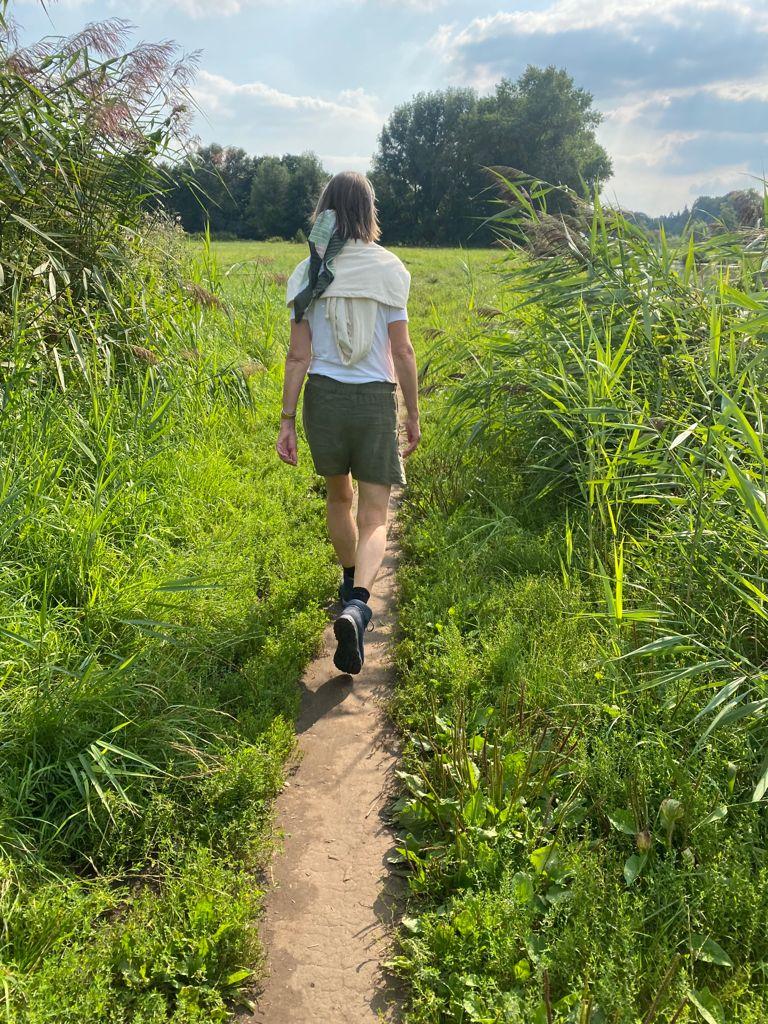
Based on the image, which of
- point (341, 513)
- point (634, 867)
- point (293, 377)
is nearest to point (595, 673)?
point (634, 867)

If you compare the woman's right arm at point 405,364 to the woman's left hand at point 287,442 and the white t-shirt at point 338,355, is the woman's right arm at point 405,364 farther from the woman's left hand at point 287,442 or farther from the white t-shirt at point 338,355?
the woman's left hand at point 287,442

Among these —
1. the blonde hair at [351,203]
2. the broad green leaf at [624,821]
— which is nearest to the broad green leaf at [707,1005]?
the broad green leaf at [624,821]

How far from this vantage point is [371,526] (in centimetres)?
376

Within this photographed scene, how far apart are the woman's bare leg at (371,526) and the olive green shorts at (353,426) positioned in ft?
0.24

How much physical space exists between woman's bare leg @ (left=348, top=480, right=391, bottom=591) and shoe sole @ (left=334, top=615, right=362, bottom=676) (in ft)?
1.48

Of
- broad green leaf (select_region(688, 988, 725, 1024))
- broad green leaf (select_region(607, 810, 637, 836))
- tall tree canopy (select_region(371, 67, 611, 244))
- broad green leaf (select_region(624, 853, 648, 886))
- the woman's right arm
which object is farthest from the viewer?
tall tree canopy (select_region(371, 67, 611, 244))

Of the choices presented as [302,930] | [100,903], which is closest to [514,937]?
[302,930]

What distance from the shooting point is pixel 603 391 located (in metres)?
3.83

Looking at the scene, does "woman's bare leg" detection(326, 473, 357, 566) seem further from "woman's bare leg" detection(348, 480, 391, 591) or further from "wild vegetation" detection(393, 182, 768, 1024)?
"wild vegetation" detection(393, 182, 768, 1024)

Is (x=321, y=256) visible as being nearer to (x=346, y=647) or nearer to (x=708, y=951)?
(x=346, y=647)

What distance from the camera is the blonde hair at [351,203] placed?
348cm

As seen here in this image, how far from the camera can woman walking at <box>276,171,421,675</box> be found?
3449mm

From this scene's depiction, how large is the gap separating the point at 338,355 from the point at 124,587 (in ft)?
4.97

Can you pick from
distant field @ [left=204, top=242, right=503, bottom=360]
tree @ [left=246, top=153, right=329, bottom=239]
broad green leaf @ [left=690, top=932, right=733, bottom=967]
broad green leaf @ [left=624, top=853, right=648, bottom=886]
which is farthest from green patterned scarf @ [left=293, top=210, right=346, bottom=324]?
tree @ [left=246, top=153, right=329, bottom=239]
